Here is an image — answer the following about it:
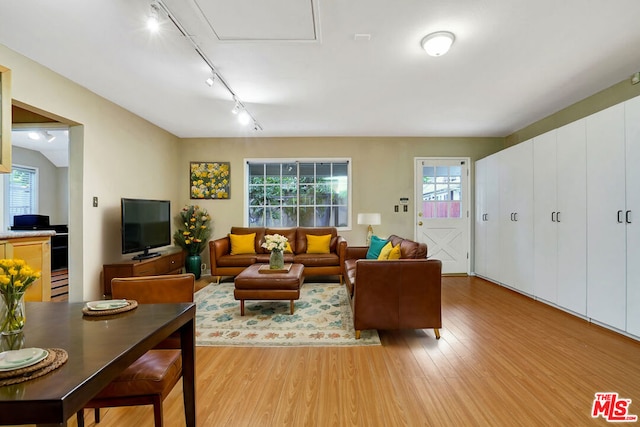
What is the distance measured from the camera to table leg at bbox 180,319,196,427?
1458 mm

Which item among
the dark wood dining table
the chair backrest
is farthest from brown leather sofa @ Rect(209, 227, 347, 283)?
the dark wood dining table

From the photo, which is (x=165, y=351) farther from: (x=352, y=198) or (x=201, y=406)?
(x=352, y=198)

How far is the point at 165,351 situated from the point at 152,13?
7.05ft

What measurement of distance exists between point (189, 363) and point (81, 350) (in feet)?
2.09

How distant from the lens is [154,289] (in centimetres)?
168

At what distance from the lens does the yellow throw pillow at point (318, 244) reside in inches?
197

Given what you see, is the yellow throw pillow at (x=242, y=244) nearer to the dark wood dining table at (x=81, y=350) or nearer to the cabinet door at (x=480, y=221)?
the dark wood dining table at (x=81, y=350)

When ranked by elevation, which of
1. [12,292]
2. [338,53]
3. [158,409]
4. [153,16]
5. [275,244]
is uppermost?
[338,53]

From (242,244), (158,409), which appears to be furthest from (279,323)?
(242,244)

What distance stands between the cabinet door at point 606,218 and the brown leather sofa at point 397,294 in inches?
69.2

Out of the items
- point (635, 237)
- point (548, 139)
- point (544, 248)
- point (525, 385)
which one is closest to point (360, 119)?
point (548, 139)

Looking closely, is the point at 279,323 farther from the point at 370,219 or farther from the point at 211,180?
the point at 211,180

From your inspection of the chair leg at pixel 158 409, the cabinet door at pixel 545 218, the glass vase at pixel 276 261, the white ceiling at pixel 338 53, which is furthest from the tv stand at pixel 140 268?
the cabinet door at pixel 545 218

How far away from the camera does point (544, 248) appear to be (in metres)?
3.66
